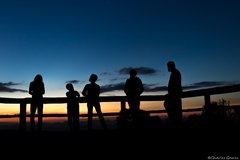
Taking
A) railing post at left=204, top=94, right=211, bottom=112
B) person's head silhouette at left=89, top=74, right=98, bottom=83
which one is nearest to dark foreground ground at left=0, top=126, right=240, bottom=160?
railing post at left=204, top=94, right=211, bottom=112

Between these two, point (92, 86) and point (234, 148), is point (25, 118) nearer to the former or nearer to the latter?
point (92, 86)

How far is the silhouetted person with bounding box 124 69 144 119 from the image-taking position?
8281mm

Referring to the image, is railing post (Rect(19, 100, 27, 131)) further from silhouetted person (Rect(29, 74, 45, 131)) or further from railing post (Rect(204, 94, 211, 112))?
railing post (Rect(204, 94, 211, 112))

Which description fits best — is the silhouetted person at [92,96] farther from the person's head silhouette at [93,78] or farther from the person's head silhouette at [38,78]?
the person's head silhouette at [38,78]

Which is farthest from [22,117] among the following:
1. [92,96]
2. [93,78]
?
[93,78]

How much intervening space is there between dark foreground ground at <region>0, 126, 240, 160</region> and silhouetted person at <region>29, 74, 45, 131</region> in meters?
2.56

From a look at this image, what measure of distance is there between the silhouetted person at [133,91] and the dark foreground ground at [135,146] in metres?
2.25

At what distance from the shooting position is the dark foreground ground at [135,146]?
4441mm

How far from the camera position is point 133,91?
8297 mm

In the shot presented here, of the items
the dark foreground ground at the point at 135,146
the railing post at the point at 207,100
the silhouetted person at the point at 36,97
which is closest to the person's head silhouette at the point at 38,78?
the silhouetted person at the point at 36,97

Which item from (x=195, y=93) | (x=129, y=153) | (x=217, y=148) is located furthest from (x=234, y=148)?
(x=195, y=93)

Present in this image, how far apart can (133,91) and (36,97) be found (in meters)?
2.80

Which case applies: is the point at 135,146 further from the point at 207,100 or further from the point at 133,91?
the point at 133,91

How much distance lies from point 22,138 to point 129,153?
2643 mm
